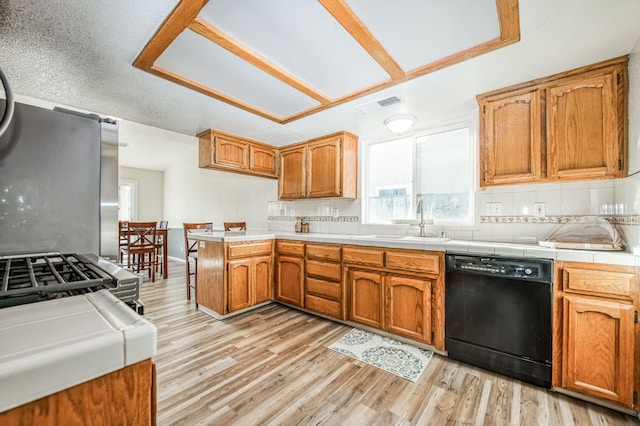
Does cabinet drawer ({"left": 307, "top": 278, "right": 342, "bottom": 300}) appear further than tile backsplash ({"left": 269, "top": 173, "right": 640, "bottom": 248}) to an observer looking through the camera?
Yes

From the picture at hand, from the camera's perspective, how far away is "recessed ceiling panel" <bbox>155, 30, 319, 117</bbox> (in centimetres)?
172

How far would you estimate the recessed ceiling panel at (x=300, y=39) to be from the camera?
55.6 inches

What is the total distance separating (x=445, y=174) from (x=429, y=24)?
164cm

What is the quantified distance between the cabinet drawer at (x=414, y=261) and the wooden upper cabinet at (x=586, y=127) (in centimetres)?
104

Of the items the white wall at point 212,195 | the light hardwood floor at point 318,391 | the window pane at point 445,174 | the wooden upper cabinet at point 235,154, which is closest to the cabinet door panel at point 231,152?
the wooden upper cabinet at point 235,154

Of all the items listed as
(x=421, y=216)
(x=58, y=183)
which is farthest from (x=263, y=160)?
(x=58, y=183)

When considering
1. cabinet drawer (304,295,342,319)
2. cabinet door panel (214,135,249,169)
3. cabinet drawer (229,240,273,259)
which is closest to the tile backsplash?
cabinet drawer (304,295,342,319)

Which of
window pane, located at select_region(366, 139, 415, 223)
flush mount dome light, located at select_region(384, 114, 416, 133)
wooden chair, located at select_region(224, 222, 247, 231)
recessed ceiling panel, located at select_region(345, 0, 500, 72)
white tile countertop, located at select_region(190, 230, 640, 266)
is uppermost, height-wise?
recessed ceiling panel, located at select_region(345, 0, 500, 72)

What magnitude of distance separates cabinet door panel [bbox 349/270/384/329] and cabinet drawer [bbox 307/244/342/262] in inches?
9.5

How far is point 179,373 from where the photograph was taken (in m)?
1.96

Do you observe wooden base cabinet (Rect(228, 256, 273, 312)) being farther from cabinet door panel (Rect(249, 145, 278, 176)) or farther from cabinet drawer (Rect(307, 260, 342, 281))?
cabinet door panel (Rect(249, 145, 278, 176))

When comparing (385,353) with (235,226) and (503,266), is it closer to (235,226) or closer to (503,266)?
(503,266)

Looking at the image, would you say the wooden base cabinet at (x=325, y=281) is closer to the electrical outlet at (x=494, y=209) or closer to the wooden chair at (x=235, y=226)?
the electrical outlet at (x=494, y=209)

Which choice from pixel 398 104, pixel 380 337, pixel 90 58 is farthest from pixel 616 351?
pixel 90 58
